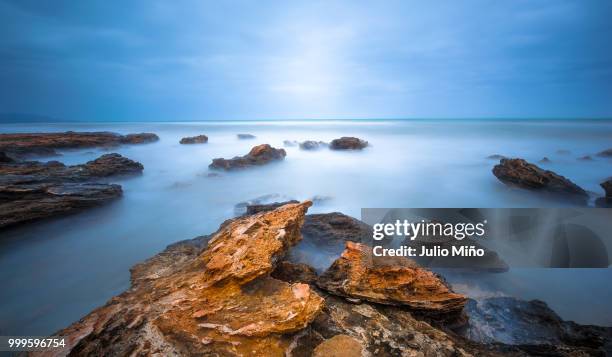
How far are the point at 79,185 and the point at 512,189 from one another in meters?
14.8

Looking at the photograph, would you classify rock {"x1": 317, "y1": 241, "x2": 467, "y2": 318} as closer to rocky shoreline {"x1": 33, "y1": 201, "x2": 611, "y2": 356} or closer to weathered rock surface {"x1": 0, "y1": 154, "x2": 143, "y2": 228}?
rocky shoreline {"x1": 33, "y1": 201, "x2": 611, "y2": 356}

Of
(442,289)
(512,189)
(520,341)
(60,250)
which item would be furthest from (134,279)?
(512,189)

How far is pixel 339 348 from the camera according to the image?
8.64ft

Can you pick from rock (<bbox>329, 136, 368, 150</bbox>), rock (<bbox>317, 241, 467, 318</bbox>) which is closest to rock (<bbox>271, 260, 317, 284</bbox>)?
rock (<bbox>317, 241, 467, 318</bbox>)

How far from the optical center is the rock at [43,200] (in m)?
6.54

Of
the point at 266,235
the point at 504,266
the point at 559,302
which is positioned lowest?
the point at 559,302

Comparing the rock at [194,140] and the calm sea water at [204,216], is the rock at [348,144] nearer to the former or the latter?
the calm sea water at [204,216]

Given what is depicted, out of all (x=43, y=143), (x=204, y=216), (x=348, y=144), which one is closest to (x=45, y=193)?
(x=204, y=216)

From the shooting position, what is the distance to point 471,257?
509 centimetres

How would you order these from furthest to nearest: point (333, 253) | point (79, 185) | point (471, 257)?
point (79, 185), point (333, 253), point (471, 257)

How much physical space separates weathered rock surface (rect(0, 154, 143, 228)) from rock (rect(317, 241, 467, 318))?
25.0 ft

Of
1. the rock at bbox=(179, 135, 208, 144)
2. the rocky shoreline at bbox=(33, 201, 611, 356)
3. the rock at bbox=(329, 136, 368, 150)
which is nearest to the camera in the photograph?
the rocky shoreline at bbox=(33, 201, 611, 356)

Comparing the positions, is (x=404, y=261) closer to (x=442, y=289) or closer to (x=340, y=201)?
(x=442, y=289)

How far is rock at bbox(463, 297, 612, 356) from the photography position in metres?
3.49
